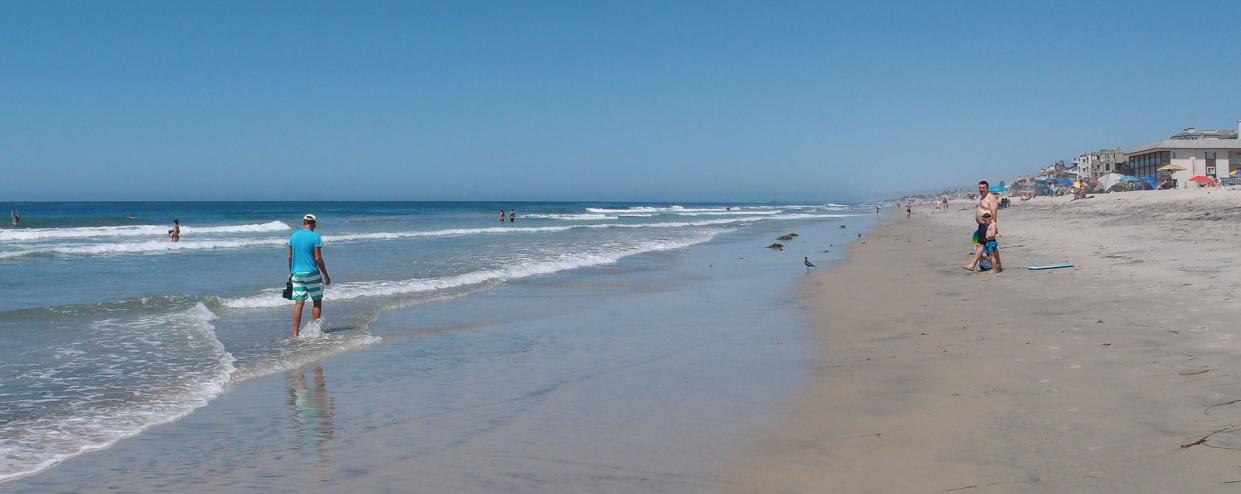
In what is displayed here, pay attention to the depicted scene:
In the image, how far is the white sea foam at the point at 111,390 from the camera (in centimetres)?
477

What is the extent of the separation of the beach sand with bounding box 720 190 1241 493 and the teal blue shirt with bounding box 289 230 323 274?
6.04m

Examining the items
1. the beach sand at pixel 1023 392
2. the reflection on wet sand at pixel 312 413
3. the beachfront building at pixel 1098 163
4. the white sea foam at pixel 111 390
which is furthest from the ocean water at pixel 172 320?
the beachfront building at pixel 1098 163

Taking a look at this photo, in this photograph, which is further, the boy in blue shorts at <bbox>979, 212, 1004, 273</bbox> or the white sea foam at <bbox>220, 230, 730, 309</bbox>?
the boy in blue shorts at <bbox>979, 212, 1004, 273</bbox>

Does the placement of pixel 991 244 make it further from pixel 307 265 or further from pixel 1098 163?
pixel 1098 163

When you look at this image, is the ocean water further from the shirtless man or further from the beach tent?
the beach tent

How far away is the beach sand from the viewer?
3.68 m

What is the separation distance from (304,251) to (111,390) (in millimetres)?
3210

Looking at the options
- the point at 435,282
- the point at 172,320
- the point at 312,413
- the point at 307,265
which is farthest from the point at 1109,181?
the point at 312,413

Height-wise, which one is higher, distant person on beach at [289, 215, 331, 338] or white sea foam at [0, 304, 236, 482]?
distant person on beach at [289, 215, 331, 338]

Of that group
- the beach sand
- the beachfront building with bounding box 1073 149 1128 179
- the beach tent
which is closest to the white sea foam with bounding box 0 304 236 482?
the beach sand

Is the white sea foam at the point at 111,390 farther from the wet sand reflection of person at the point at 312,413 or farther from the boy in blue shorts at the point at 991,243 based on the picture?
the boy in blue shorts at the point at 991,243

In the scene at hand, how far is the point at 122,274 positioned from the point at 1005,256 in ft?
61.2

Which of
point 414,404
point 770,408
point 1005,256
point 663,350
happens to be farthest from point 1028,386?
point 1005,256

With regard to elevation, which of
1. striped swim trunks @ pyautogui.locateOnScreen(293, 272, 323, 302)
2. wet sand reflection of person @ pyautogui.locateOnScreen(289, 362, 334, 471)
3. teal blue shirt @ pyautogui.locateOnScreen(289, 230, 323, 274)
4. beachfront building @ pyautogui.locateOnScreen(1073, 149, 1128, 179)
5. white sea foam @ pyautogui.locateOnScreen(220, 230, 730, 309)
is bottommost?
wet sand reflection of person @ pyautogui.locateOnScreen(289, 362, 334, 471)
